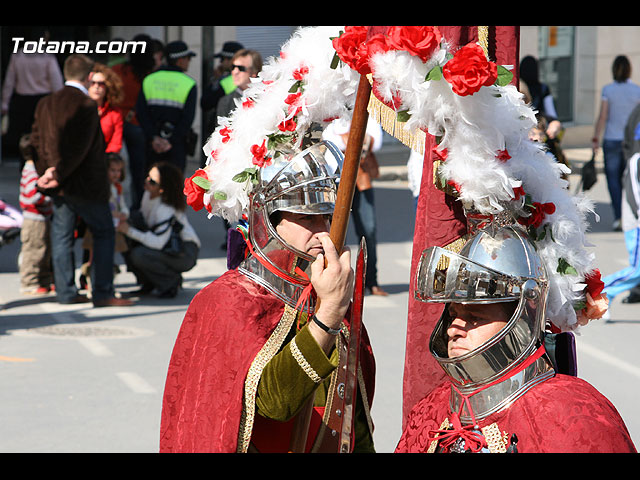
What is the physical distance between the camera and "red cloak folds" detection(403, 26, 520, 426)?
3.20 m

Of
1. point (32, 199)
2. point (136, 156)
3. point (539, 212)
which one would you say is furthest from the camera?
point (136, 156)

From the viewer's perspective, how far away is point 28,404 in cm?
605

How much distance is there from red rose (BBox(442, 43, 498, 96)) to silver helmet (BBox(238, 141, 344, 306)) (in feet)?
2.13

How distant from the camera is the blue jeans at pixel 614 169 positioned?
12.3 m

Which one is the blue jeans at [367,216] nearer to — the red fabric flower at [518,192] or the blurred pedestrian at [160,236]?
the blurred pedestrian at [160,236]

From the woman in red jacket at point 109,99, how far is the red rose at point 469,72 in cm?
671

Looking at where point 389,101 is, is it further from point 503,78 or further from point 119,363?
point 119,363

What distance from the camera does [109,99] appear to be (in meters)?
9.12

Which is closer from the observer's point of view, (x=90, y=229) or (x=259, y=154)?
(x=259, y=154)

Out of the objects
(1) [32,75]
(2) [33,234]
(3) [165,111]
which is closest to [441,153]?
(2) [33,234]

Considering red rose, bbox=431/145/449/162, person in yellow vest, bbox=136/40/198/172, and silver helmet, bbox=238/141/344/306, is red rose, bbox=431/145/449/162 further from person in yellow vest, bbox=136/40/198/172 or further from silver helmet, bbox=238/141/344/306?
person in yellow vest, bbox=136/40/198/172

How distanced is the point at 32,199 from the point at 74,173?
66cm

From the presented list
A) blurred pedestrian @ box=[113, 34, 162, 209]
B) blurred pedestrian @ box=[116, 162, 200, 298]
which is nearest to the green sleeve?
blurred pedestrian @ box=[116, 162, 200, 298]
